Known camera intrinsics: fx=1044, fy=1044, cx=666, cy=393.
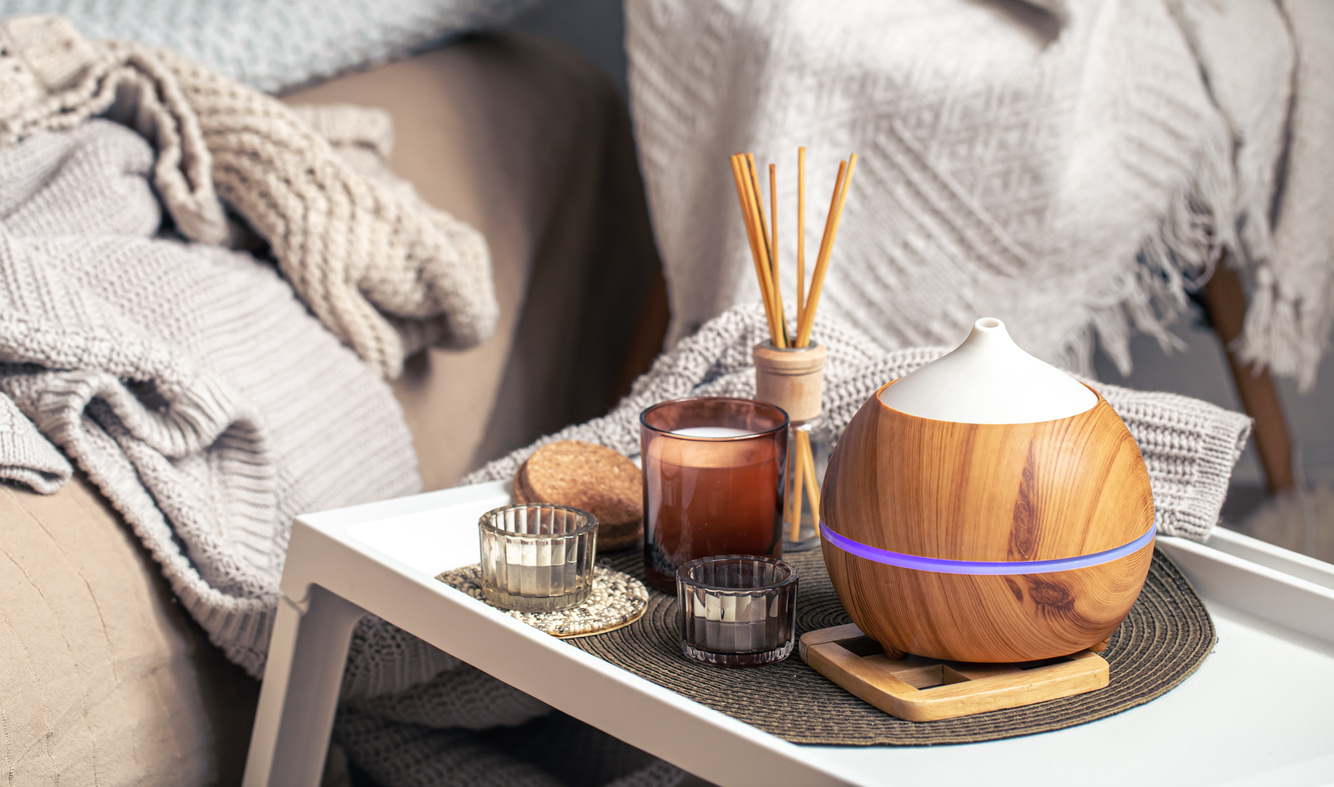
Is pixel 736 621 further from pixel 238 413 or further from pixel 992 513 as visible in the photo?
pixel 238 413

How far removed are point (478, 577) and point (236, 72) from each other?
0.69 meters

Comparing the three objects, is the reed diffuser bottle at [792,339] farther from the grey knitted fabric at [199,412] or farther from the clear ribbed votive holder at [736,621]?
the grey knitted fabric at [199,412]

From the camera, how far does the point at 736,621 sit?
41cm

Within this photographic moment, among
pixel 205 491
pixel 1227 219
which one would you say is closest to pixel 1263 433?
pixel 1227 219

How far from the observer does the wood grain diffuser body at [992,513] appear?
1.20ft

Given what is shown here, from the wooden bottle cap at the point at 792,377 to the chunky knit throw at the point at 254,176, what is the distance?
1.33ft

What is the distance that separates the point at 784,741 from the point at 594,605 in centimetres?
15

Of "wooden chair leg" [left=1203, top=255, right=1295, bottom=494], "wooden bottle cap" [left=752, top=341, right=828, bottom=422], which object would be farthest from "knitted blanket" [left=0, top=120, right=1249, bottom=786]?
"wooden chair leg" [left=1203, top=255, right=1295, bottom=494]

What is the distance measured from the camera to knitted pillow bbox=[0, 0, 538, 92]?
0.94m

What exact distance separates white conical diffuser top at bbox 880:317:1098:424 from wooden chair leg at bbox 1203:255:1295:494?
2.84ft

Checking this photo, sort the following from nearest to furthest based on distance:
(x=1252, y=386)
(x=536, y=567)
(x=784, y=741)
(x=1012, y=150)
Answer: (x=784, y=741)
(x=536, y=567)
(x=1012, y=150)
(x=1252, y=386)

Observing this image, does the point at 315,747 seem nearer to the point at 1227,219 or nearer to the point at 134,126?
the point at 134,126

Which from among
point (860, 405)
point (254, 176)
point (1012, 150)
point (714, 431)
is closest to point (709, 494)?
point (714, 431)

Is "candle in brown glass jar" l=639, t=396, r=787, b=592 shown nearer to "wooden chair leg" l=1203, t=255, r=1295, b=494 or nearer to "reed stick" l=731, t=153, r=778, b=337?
"reed stick" l=731, t=153, r=778, b=337
